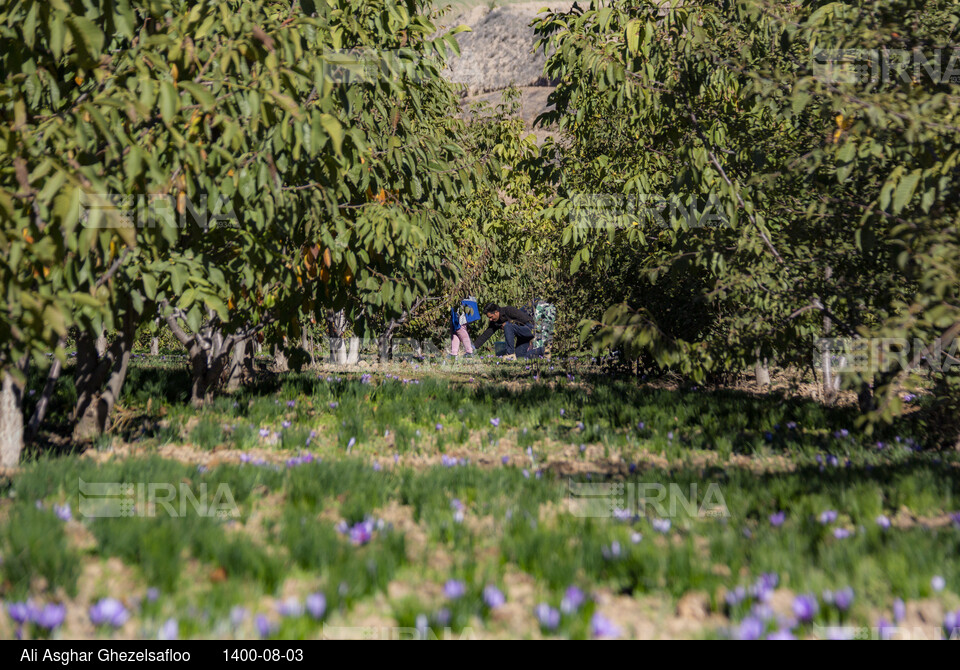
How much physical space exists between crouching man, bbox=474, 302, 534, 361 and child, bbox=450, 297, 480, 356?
46 cm

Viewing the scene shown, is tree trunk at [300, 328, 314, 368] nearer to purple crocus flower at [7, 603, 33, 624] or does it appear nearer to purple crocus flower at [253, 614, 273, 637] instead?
purple crocus flower at [7, 603, 33, 624]

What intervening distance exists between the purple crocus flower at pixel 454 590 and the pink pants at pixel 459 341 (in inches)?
572

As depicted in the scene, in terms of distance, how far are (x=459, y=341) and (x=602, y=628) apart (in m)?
15.9

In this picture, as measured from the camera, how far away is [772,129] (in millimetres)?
6996

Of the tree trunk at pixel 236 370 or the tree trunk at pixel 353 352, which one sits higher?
the tree trunk at pixel 236 370

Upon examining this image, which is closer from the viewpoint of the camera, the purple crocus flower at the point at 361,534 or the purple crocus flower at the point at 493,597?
the purple crocus flower at the point at 493,597

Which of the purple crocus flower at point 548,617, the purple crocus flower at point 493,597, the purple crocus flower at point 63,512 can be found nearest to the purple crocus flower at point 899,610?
the purple crocus flower at point 548,617

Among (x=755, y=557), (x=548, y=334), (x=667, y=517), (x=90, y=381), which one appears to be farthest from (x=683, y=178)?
(x=548, y=334)

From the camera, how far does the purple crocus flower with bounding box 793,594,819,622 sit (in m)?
2.21

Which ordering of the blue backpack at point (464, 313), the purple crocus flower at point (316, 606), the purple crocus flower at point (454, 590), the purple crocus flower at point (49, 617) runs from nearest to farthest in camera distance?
the purple crocus flower at point (49, 617) < the purple crocus flower at point (316, 606) < the purple crocus flower at point (454, 590) < the blue backpack at point (464, 313)

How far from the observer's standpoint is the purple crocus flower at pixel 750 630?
2.05 metres
